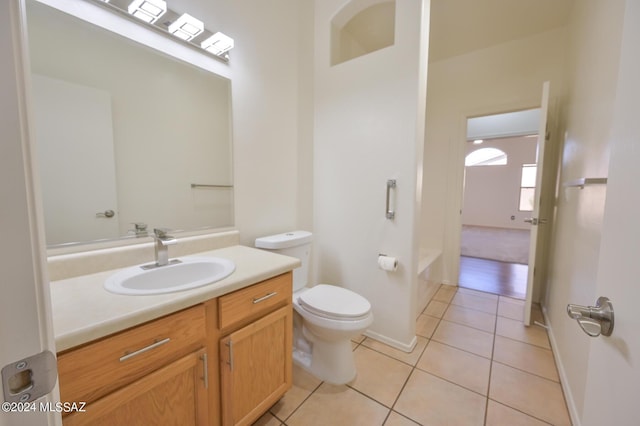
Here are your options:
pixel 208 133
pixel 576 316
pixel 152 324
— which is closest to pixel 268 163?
pixel 208 133

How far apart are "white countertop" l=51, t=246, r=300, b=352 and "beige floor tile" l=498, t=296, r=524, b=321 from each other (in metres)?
2.50

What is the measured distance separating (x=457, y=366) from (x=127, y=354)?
6.28ft

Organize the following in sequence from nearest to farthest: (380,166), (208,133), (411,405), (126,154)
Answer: (126,154) → (411,405) → (208,133) → (380,166)

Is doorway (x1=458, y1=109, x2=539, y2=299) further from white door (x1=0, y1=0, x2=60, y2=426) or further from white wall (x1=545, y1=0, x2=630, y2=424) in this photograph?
white door (x1=0, y1=0, x2=60, y2=426)

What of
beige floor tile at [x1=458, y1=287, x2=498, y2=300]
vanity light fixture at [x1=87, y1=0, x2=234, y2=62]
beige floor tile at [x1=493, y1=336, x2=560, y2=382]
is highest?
vanity light fixture at [x1=87, y1=0, x2=234, y2=62]

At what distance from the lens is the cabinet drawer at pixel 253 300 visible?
101cm

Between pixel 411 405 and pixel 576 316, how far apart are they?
3.93 feet

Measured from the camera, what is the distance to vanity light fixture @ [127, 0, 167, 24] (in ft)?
3.91

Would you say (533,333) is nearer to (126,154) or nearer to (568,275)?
(568,275)

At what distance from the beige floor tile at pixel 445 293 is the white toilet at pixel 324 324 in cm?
159

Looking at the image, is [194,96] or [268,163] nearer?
[194,96]

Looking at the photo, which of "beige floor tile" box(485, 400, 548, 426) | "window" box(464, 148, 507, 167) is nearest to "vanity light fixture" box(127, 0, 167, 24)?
"beige floor tile" box(485, 400, 548, 426)

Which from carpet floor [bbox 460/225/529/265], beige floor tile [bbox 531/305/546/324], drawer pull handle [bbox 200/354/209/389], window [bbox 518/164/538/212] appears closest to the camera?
drawer pull handle [bbox 200/354/209/389]

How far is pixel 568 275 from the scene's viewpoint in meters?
1.62
